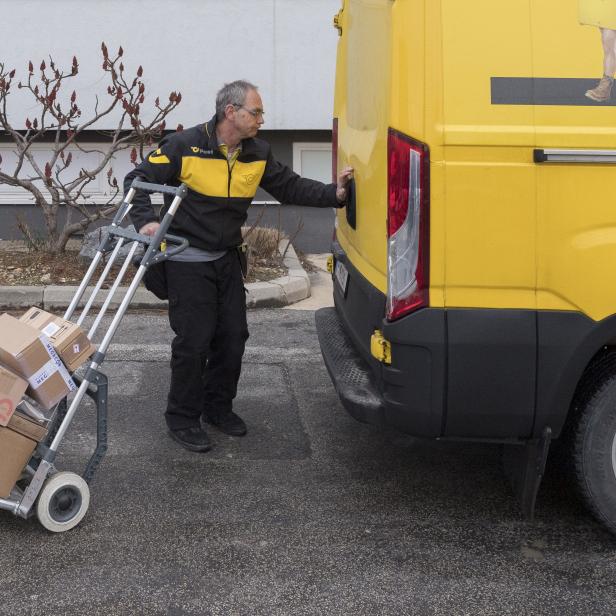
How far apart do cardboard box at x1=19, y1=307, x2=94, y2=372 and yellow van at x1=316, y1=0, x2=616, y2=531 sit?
1.13 m

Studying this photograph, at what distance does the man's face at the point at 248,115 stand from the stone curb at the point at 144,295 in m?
2.30

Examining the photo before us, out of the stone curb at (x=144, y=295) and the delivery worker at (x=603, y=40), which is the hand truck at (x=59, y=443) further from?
the stone curb at (x=144, y=295)

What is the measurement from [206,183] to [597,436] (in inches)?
77.7

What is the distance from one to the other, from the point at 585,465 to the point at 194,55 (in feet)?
22.2

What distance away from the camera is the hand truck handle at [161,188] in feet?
12.6

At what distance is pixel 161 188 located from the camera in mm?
3902

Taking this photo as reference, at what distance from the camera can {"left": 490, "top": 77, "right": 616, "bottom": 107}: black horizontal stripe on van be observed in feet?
10.1

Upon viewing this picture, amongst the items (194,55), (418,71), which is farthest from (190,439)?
(194,55)

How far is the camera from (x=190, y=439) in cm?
445

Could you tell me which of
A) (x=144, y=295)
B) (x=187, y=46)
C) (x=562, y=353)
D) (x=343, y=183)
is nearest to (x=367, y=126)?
(x=343, y=183)

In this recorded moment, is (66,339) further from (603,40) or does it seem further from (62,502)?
(603,40)

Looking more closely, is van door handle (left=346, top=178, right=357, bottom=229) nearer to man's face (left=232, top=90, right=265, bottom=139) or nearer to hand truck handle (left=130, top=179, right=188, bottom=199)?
man's face (left=232, top=90, right=265, bottom=139)

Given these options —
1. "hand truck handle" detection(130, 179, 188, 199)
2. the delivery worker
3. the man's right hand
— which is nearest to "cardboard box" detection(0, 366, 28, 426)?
the man's right hand

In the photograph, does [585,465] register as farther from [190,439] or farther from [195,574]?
[190,439]
